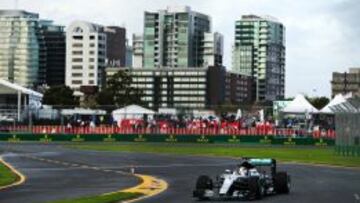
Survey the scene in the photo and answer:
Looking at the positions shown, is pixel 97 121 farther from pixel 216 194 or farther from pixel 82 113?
pixel 216 194

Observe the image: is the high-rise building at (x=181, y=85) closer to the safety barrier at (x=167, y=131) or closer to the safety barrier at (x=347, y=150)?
the safety barrier at (x=167, y=131)

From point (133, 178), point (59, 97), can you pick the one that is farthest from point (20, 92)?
point (133, 178)

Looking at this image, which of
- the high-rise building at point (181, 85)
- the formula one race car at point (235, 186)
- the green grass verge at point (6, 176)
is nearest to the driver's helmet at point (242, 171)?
the formula one race car at point (235, 186)

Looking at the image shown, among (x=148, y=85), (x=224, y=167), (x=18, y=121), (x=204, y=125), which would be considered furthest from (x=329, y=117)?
(x=148, y=85)

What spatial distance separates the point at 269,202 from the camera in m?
21.3

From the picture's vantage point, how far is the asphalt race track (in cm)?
2312

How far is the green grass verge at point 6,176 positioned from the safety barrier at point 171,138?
124 ft

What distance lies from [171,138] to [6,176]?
42773 millimetres

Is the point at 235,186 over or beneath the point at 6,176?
over

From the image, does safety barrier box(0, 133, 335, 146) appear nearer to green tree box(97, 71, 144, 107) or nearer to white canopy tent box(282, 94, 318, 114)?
white canopy tent box(282, 94, 318, 114)

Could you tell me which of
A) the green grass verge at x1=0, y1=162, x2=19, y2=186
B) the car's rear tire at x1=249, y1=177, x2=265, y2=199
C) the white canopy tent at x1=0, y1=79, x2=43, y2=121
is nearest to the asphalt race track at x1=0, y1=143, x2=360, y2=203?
the car's rear tire at x1=249, y1=177, x2=265, y2=199

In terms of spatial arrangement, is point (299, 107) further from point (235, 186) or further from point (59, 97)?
point (59, 97)

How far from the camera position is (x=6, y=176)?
106ft

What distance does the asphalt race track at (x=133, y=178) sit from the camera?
23125 millimetres
